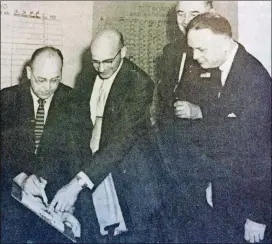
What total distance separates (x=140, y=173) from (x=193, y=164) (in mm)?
131

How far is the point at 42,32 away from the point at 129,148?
14.0 inches

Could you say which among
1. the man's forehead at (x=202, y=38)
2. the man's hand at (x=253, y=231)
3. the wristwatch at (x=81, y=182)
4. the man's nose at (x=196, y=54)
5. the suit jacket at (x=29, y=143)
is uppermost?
the man's forehead at (x=202, y=38)

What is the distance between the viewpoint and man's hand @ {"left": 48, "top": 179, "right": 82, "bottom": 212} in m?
1.06

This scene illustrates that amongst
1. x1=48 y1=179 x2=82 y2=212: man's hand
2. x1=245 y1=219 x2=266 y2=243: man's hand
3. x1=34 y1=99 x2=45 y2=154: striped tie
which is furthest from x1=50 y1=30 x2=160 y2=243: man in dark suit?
x1=245 y1=219 x2=266 y2=243: man's hand

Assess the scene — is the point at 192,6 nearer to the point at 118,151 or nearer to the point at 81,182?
the point at 118,151

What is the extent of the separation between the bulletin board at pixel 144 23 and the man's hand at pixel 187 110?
92mm

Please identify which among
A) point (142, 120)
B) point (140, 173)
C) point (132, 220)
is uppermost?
point (142, 120)

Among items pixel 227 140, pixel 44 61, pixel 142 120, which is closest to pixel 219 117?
pixel 227 140

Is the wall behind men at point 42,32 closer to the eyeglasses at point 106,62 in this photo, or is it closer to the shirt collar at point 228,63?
the eyeglasses at point 106,62

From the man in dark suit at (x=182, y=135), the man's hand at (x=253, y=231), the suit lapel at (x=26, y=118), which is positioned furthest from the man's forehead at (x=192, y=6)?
the man's hand at (x=253, y=231)

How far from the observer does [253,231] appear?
1081mm

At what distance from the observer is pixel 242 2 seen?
1137 mm

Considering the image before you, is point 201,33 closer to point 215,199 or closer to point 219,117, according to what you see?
point 219,117

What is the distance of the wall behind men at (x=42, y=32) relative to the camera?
41.9 inches
